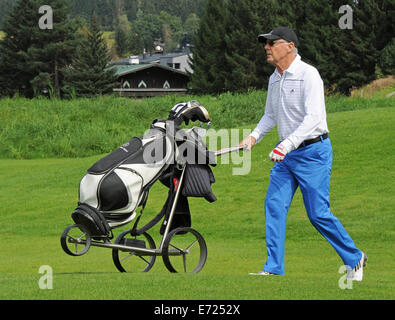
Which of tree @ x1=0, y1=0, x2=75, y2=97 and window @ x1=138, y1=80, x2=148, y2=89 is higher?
tree @ x1=0, y1=0, x2=75, y2=97

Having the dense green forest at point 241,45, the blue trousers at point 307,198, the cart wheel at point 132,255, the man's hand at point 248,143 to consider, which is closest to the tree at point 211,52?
the dense green forest at point 241,45

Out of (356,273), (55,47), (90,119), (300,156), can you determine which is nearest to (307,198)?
(300,156)

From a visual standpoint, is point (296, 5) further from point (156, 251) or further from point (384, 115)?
point (156, 251)

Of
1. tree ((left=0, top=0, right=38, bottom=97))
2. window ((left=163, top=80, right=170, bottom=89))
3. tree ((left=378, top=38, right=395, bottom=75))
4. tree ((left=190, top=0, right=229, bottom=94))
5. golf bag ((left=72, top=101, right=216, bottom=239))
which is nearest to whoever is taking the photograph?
golf bag ((left=72, top=101, right=216, bottom=239))

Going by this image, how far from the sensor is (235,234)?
12.8 metres

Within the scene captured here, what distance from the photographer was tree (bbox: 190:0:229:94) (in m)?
76.5

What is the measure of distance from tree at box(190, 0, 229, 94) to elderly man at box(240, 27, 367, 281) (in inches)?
2722

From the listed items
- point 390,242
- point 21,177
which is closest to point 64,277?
point 390,242

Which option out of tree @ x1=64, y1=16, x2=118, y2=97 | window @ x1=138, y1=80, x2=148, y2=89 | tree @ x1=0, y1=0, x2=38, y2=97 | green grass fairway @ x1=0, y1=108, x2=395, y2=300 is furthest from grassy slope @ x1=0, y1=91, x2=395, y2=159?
tree @ x1=0, y1=0, x2=38, y2=97

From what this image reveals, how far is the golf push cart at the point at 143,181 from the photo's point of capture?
6492mm

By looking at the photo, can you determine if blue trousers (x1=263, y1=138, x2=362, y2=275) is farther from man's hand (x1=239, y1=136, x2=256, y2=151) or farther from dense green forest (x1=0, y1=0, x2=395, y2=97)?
dense green forest (x1=0, y1=0, x2=395, y2=97)

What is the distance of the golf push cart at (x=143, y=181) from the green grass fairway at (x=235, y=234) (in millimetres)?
375

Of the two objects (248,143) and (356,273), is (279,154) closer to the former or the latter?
(248,143)
